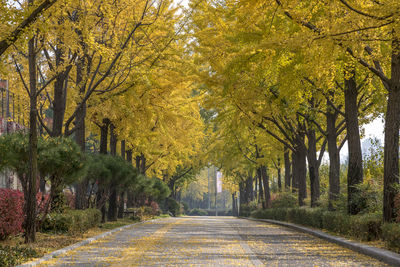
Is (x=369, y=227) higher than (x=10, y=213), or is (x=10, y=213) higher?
(x=10, y=213)

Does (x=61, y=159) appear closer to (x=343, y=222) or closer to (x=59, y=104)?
(x=59, y=104)

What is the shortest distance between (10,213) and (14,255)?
2906mm

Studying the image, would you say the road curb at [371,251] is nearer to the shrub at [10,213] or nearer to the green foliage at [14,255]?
the green foliage at [14,255]

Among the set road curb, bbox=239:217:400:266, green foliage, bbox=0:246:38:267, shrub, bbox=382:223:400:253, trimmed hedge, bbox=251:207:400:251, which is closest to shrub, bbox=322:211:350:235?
trimmed hedge, bbox=251:207:400:251

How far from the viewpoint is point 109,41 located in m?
17.0

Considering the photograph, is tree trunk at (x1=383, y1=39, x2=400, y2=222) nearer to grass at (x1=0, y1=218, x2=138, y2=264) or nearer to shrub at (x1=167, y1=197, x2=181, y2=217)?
grass at (x1=0, y1=218, x2=138, y2=264)

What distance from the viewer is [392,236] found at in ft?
33.4

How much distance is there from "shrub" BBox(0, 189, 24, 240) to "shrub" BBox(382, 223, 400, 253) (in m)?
8.67

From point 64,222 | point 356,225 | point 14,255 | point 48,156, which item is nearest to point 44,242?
point 48,156

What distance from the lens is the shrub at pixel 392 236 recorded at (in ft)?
32.6

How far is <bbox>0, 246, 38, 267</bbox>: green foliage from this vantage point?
8344 mm

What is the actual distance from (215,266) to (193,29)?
11689mm

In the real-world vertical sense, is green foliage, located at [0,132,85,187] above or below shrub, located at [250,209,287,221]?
above

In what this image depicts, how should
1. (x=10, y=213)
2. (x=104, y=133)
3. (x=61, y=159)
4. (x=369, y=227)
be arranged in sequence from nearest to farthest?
(x=10, y=213), (x=369, y=227), (x=61, y=159), (x=104, y=133)
